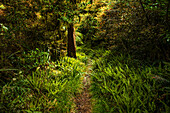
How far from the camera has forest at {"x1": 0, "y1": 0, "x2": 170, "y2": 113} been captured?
2525mm

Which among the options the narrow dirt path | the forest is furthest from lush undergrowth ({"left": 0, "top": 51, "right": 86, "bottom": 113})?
the narrow dirt path

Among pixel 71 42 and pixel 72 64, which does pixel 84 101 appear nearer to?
pixel 72 64

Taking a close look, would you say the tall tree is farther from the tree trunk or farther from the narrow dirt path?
the narrow dirt path

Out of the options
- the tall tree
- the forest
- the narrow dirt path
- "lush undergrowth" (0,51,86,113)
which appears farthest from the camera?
the tall tree

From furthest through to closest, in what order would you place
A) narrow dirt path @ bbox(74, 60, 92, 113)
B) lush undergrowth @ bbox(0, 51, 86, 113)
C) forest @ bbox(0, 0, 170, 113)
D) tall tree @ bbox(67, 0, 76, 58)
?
tall tree @ bbox(67, 0, 76, 58) → narrow dirt path @ bbox(74, 60, 92, 113) → forest @ bbox(0, 0, 170, 113) → lush undergrowth @ bbox(0, 51, 86, 113)

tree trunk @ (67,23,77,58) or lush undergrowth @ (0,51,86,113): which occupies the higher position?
tree trunk @ (67,23,77,58)

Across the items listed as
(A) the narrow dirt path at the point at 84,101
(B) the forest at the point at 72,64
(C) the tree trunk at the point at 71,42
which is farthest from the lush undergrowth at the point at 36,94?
(C) the tree trunk at the point at 71,42

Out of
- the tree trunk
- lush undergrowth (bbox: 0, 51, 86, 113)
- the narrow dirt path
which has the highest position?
the tree trunk

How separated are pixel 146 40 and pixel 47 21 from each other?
3.78 m

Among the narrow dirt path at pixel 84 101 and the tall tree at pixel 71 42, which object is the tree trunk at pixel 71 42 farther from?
the narrow dirt path at pixel 84 101

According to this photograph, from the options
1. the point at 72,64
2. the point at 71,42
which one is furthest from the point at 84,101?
the point at 71,42

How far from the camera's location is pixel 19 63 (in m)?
3.25

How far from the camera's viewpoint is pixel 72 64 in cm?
465

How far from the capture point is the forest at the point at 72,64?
253cm
